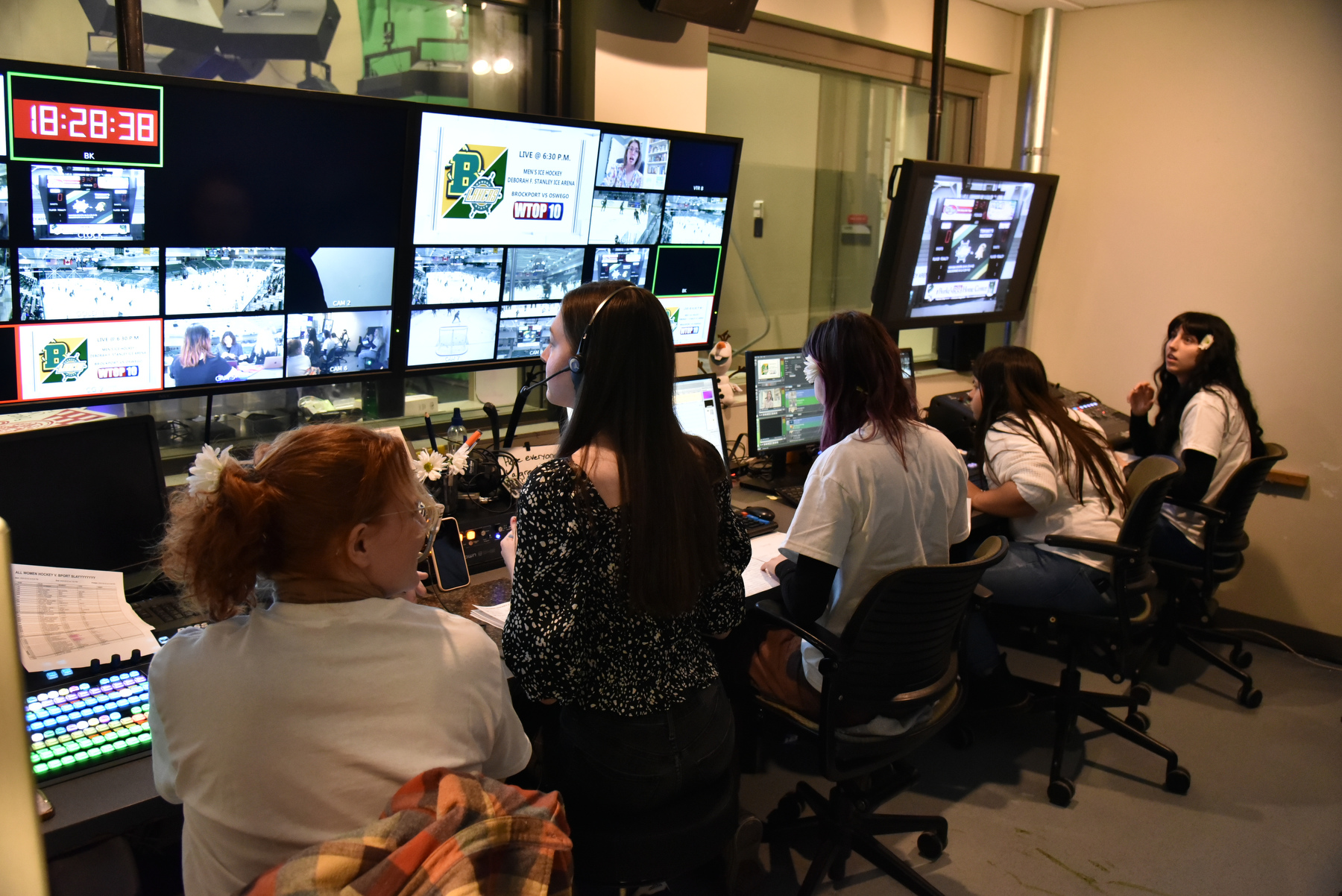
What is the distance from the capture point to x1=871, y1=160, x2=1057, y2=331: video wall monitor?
3.57 m

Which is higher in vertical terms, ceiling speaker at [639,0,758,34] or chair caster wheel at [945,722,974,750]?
ceiling speaker at [639,0,758,34]

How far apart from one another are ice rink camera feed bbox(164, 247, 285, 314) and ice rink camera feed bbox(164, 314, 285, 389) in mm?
27

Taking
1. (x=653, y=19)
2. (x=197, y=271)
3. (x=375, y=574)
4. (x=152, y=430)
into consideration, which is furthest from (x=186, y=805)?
(x=653, y=19)

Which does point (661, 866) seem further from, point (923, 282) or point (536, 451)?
point (923, 282)

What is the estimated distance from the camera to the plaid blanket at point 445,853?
0.87 m

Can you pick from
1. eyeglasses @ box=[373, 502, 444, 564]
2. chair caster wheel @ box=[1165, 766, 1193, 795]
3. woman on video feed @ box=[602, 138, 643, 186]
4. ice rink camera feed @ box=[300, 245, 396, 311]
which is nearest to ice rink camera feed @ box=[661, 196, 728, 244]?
woman on video feed @ box=[602, 138, 643, 186]

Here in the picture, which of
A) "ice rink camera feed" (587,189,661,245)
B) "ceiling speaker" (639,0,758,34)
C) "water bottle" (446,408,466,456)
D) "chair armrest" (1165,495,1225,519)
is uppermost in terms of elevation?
"ceiling speaker" (639,0,758,34)

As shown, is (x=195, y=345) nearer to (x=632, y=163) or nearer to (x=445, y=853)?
(x=632, y=163)

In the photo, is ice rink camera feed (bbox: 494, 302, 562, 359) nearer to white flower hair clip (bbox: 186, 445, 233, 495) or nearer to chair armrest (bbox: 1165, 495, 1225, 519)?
white flower hair clip (bbox: 186, 445, 233, 495)

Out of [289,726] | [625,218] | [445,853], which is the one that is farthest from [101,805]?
[625,218]

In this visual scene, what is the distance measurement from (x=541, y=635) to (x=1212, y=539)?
272 centimetres

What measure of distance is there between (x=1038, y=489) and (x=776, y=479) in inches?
33.4

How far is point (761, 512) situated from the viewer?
9.13 feet

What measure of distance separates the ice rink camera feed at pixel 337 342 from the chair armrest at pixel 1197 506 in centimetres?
256
